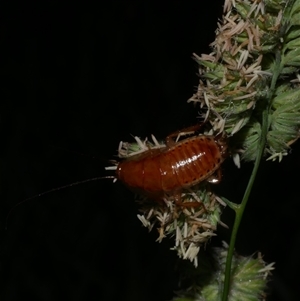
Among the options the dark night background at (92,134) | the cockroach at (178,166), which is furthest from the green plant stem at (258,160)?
the dark night background at (92,134)

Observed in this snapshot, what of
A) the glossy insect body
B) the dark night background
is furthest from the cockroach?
the dark night background

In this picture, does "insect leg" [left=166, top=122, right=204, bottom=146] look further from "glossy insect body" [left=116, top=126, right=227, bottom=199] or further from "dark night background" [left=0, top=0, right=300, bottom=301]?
"dark night background" [left=0, top=0, right=300, bottom=301]

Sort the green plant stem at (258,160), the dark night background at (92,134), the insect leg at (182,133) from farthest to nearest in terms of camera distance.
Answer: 1. the dark night background at (92,134)
2. the insect leg at (182,133)
3. the green plant stem at (258,160)

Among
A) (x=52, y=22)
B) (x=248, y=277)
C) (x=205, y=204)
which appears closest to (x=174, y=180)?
(x=205, y=204)

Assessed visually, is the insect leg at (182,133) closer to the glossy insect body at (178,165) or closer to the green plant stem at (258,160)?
the glossy insect body at (178,165)

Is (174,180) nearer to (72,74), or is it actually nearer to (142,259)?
(142,259)

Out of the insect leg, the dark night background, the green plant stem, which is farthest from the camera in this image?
the dark night background

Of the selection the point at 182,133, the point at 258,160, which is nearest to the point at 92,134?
the point at 182,133
